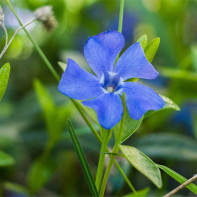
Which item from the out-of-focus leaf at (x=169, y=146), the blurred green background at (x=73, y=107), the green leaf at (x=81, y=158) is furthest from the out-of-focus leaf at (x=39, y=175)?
the green leaf at (x=81, y=158)

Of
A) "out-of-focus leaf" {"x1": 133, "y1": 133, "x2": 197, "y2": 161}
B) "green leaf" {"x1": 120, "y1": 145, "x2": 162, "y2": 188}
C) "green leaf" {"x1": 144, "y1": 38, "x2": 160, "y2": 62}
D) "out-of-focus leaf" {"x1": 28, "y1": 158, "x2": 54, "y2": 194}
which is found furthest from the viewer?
"out-of-focus leaf" {"x1": 133, "y1": 133, "x2": 197, "y2": 161}

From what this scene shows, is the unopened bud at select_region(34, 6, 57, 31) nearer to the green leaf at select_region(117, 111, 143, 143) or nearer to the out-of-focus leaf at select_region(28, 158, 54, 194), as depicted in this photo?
the green leaf at select_region(117, 111, 143, 143)

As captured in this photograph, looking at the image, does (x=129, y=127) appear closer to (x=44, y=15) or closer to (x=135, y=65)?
(x=135, y=65)

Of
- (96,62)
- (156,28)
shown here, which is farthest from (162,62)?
(96,62)

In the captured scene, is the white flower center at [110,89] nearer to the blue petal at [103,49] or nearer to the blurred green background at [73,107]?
the blue petal at [103,49]

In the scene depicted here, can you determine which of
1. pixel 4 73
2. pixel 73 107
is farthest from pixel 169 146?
pixel 4 73

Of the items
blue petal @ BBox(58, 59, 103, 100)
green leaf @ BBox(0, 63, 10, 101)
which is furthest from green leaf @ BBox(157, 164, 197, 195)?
green leaf @ BBox(0, 63, 10, 101)
